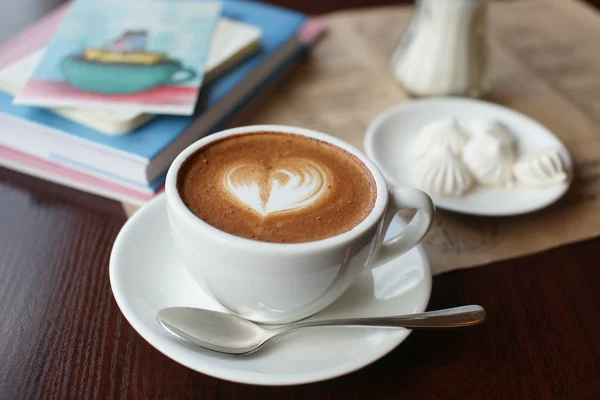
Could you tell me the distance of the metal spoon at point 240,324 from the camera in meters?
0.54

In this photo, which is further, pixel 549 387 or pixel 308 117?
pixel 308 117

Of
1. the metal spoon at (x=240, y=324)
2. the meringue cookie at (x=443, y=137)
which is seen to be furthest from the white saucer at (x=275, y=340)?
the meringue cookie at (x=443, y=137)

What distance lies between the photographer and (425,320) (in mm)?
568

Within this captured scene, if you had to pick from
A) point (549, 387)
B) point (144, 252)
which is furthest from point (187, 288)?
point (549, 387)

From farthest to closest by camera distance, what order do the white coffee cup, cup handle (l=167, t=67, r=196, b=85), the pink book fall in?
cup handle (l=167, t=67, r=196, b=85), the pink book, the white coffee cup

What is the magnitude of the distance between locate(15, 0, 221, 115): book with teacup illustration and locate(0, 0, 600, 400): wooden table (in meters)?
A: 0.17

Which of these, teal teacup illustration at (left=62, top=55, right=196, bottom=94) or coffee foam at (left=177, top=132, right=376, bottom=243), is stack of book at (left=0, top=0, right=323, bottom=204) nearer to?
teal teacup illustration at (left=62, top=55, right=196, bottom=94)

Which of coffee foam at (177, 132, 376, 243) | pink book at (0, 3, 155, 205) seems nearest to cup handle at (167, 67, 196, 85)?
pink book at (0, 3, 155, 205)

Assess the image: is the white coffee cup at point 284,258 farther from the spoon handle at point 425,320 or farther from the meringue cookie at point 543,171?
the meringue cookie at point 543,171

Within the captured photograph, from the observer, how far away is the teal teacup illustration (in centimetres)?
86

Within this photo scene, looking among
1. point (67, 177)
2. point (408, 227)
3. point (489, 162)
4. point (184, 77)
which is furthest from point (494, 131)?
point (67, 177)

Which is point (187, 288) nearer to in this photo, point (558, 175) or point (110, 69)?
point (110, 69)

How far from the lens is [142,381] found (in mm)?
558

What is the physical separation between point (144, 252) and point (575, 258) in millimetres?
526
